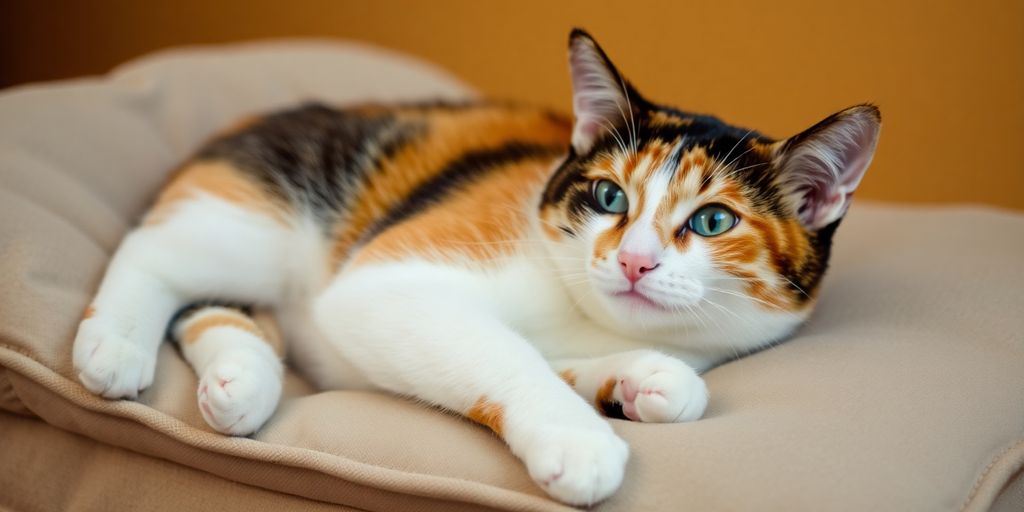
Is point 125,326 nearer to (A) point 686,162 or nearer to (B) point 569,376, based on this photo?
(B) point 569,376

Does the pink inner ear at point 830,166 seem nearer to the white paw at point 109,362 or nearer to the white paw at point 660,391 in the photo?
the white paw at point 660,391

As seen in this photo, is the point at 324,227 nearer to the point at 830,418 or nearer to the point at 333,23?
the point at 830,418

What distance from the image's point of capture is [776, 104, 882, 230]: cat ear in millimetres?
1033

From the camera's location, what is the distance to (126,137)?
1.65 metres

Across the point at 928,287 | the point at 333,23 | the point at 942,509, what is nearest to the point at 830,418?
the point at 942,509

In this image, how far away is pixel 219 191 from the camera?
1446mm

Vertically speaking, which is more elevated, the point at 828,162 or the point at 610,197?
the point at 828,162

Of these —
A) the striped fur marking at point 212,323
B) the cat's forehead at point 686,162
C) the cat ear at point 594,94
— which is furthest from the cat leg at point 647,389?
the striped fur marking at point 212,323

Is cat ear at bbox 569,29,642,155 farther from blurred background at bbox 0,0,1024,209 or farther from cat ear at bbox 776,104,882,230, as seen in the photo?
blurred background at bbox 0,0,1024,209

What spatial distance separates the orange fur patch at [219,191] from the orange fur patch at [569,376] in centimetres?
65

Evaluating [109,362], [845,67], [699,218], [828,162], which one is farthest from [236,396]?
[845,67]

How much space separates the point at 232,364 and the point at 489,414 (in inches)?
14.8

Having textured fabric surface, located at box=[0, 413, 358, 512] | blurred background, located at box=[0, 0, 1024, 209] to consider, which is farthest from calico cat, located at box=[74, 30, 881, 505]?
blurred background, located at box=[0, 0, 1024, 209]

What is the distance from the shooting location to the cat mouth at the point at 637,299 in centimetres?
104
